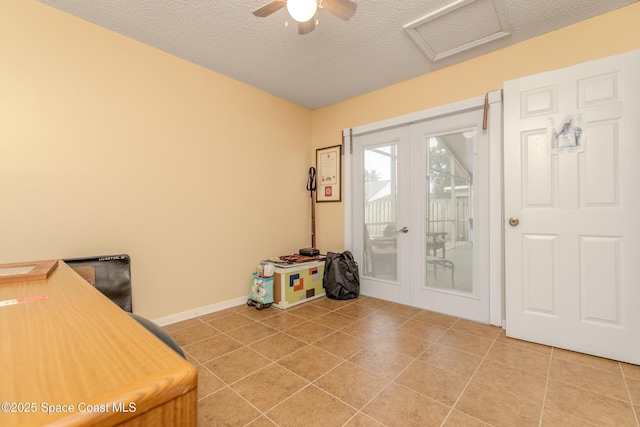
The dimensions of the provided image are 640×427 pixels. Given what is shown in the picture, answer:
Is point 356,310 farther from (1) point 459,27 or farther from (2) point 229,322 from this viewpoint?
(1) point 459,27

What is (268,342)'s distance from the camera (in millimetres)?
2238

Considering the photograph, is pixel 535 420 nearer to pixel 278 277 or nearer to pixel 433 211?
pixel 433 211

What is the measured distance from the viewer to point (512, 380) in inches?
67.7

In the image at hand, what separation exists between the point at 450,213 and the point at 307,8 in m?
2.26

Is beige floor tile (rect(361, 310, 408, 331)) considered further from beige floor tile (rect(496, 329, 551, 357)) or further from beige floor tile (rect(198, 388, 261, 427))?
beige floor tile (rect(198, 388, 261, 427))

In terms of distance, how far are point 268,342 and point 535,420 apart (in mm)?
1713

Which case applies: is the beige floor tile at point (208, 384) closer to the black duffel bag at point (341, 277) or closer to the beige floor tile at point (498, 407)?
the beige floor tile at point (498, 407)

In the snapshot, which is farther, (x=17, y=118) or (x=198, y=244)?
(x=198, y=244)

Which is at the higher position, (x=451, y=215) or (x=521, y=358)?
(x=451, y=215)

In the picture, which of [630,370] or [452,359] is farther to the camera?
[452,359]

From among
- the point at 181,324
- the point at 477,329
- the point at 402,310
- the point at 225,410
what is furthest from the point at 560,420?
the point at 181,324

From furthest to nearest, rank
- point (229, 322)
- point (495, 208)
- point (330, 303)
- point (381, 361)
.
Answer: point (330, 303), point (229, 322), point (495, 208), point (381, 361)

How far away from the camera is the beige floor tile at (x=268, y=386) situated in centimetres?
155

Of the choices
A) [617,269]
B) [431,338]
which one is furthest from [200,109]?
[617,269]
